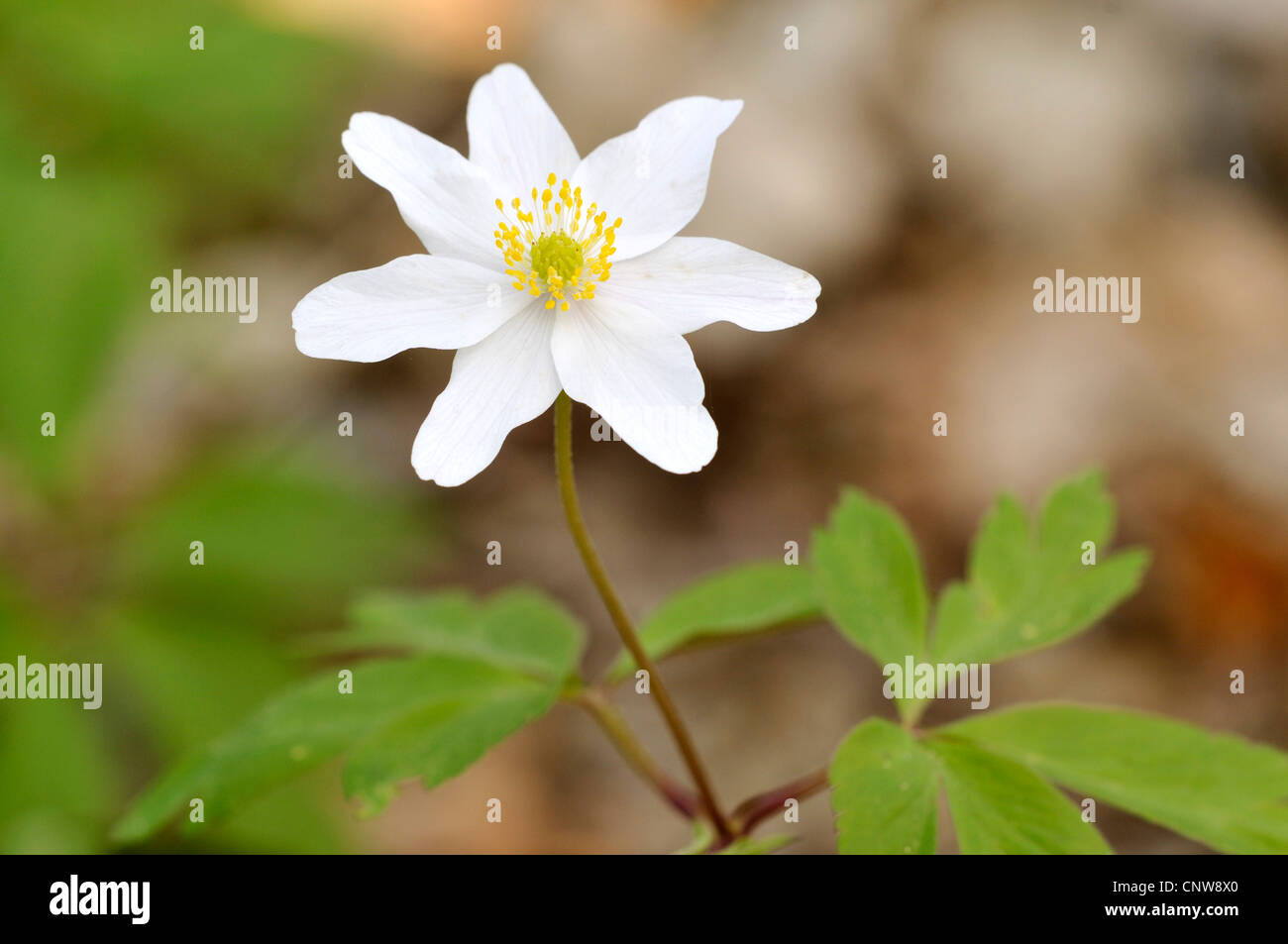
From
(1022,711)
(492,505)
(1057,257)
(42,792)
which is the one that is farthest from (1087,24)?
(42,792)

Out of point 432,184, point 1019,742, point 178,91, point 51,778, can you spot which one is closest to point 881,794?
point 1019,742

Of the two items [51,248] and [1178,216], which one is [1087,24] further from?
[51,248]

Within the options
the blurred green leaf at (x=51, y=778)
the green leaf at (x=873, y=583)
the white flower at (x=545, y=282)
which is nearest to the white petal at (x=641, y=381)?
the white flower at (x=545, y=282)

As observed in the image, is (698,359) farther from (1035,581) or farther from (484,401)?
(484,401)

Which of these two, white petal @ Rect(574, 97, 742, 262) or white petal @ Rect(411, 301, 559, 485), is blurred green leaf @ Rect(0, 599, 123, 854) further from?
white petal @ Rect(574, 97, 742, 262)

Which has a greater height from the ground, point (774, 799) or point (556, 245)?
point (556, 245)

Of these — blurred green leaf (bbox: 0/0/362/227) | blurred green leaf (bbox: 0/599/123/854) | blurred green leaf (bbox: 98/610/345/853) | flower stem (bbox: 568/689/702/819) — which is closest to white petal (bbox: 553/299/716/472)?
flower stem (bbox: 568/689/702/819)
